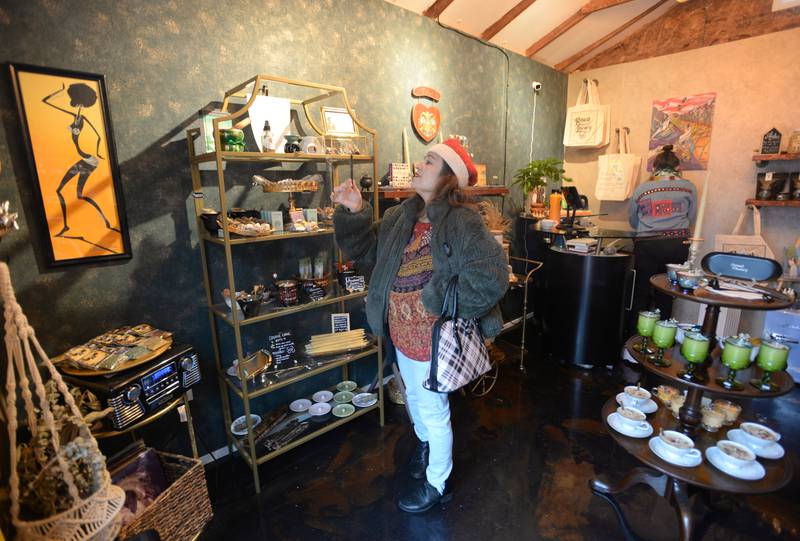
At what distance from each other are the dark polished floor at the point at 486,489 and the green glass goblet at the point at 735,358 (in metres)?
0.77

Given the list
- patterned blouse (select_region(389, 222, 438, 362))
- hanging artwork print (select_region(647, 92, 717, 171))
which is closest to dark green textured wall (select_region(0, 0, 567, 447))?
patterned blouse (select_region(389, 222, 438, 362))

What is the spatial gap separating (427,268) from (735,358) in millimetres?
1220

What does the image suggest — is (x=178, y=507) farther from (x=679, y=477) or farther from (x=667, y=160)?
(x=667, y=160)

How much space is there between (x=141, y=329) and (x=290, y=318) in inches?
33.2

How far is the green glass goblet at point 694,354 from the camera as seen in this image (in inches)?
60.9

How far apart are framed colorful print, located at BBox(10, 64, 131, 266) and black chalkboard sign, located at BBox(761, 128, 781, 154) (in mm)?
4601

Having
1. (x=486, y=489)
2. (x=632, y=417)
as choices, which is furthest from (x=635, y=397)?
(x=486, y=489)

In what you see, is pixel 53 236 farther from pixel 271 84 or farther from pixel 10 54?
pixel 271 84

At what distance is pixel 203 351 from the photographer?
214 cm

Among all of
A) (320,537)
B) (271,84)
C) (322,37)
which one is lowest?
(320,537)

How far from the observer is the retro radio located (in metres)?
1.46

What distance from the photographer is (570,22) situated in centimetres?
351

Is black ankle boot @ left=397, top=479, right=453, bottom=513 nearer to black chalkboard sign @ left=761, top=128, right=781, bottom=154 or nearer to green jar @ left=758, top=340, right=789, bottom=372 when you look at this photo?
green jar @ left=758, top=340, right=789, bottom=372

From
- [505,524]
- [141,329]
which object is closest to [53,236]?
[141,329]
